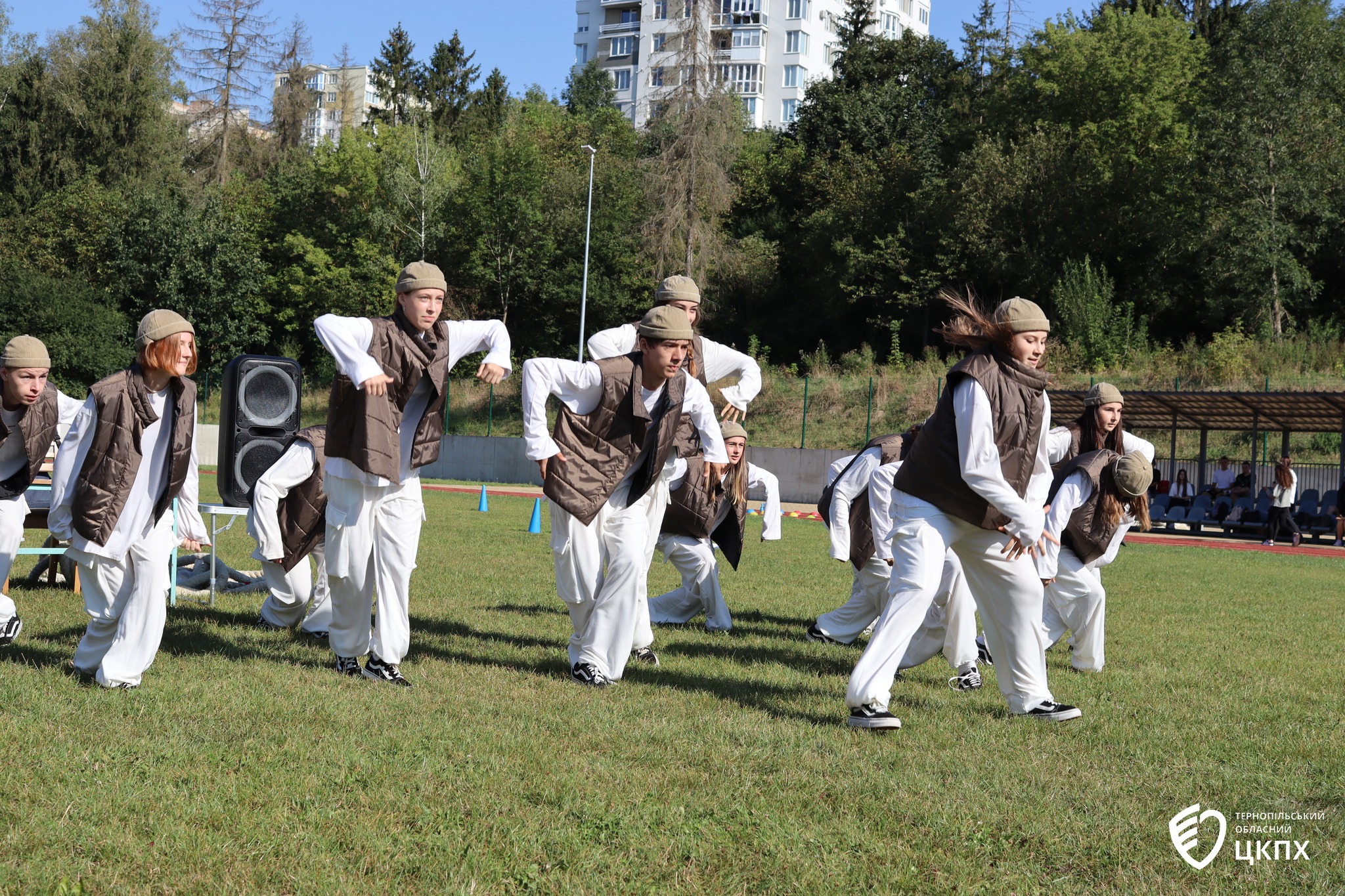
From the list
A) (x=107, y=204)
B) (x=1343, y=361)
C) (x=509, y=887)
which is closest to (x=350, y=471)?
(x=509, y=887)

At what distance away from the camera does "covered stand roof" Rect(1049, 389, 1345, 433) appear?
24.2 m

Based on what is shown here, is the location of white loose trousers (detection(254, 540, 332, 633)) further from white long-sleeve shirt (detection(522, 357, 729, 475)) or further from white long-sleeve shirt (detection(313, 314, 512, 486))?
white long-sleeve shirt (detection(522, 357, 729, 475))

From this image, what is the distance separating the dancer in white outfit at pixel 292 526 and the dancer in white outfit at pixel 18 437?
4.39 ft

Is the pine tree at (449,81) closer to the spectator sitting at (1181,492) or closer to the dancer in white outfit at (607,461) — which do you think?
the spectator sitting at (1181,492)

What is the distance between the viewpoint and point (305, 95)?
63562 mm

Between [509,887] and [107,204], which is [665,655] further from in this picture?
[107,204]

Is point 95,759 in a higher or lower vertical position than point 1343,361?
lower

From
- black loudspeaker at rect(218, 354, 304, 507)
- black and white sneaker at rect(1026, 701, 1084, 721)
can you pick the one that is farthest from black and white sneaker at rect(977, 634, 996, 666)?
black loudspeaker at rect(218, 354, 304, 507)

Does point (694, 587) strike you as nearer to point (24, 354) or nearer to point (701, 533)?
point (701, 533)

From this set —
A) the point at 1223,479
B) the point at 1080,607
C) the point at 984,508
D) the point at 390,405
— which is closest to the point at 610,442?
the point at 390,405

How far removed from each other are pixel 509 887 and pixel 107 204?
56801 mm

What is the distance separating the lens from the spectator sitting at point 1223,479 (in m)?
26.5

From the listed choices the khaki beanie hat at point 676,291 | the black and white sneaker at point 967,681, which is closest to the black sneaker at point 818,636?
the black and white sneaker at point 967,681

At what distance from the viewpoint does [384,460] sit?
6352 mm
